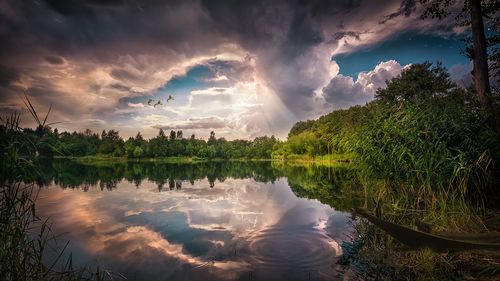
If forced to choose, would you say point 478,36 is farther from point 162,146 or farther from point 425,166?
point 162,146

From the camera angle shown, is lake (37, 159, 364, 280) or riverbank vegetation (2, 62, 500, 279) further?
lake (37, 159, 364, 280)

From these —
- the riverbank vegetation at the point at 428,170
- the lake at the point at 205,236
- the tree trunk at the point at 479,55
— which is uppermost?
the tree trunk at the point at 479,55

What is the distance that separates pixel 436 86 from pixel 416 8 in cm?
2774

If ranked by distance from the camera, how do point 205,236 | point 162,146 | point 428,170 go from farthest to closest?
point 162,146, point 205,236, point 428,170

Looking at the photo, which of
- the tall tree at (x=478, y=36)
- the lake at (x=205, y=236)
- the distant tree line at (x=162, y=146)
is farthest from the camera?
the distant tree line at (x=162, y=146)

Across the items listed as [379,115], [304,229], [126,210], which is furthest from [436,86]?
[126,210]

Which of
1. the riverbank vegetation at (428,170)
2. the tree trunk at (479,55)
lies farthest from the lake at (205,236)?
the tree trunk at (479,55)

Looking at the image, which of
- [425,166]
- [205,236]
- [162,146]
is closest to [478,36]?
A: [425,166]

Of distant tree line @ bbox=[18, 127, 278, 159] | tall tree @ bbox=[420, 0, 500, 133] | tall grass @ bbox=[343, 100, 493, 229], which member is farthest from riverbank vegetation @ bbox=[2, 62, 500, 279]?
distant tree line @ bbox=[18, 127, 278, 159]

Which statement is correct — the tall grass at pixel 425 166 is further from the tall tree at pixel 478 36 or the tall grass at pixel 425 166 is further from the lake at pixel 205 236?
the lake at pixel 205 236

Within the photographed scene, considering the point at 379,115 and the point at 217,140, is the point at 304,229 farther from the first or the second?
the point at 217,140

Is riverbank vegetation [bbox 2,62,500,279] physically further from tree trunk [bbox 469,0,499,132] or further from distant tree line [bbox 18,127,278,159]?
distant tree line [bbox 18,127,278,159]

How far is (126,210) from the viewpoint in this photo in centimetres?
806


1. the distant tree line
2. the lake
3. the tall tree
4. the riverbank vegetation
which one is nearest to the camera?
the riverbank vegetation
